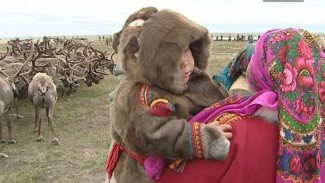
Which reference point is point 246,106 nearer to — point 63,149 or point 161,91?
point 161,91

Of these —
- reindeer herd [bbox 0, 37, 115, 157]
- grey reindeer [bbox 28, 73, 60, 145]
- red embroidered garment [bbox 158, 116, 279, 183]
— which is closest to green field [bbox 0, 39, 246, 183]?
reindeer herd [bbox 0, 37, 115, 157]

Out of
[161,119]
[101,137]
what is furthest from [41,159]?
[161,119]

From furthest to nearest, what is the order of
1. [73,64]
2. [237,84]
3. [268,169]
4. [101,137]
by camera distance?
[73,64] → [101,137] → [237,84] → [268,169]

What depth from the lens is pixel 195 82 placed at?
6.48 ft

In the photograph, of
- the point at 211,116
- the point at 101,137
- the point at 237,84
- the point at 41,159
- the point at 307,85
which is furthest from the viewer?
the point at 101,137

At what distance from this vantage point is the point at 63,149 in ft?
26.5

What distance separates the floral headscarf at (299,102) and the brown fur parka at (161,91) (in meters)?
0.26

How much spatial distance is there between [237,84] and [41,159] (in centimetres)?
578

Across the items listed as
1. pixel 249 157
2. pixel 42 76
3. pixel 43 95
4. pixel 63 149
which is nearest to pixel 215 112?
pixel 249 157

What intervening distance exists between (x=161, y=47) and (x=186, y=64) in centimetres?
18

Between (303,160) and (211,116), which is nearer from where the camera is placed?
(303,160)

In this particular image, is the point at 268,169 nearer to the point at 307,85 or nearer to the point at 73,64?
the point at 307,85

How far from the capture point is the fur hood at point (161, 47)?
69.6 inches

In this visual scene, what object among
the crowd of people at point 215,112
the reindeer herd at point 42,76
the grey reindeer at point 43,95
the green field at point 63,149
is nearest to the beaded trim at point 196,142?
the crowd of people at point 215,112
